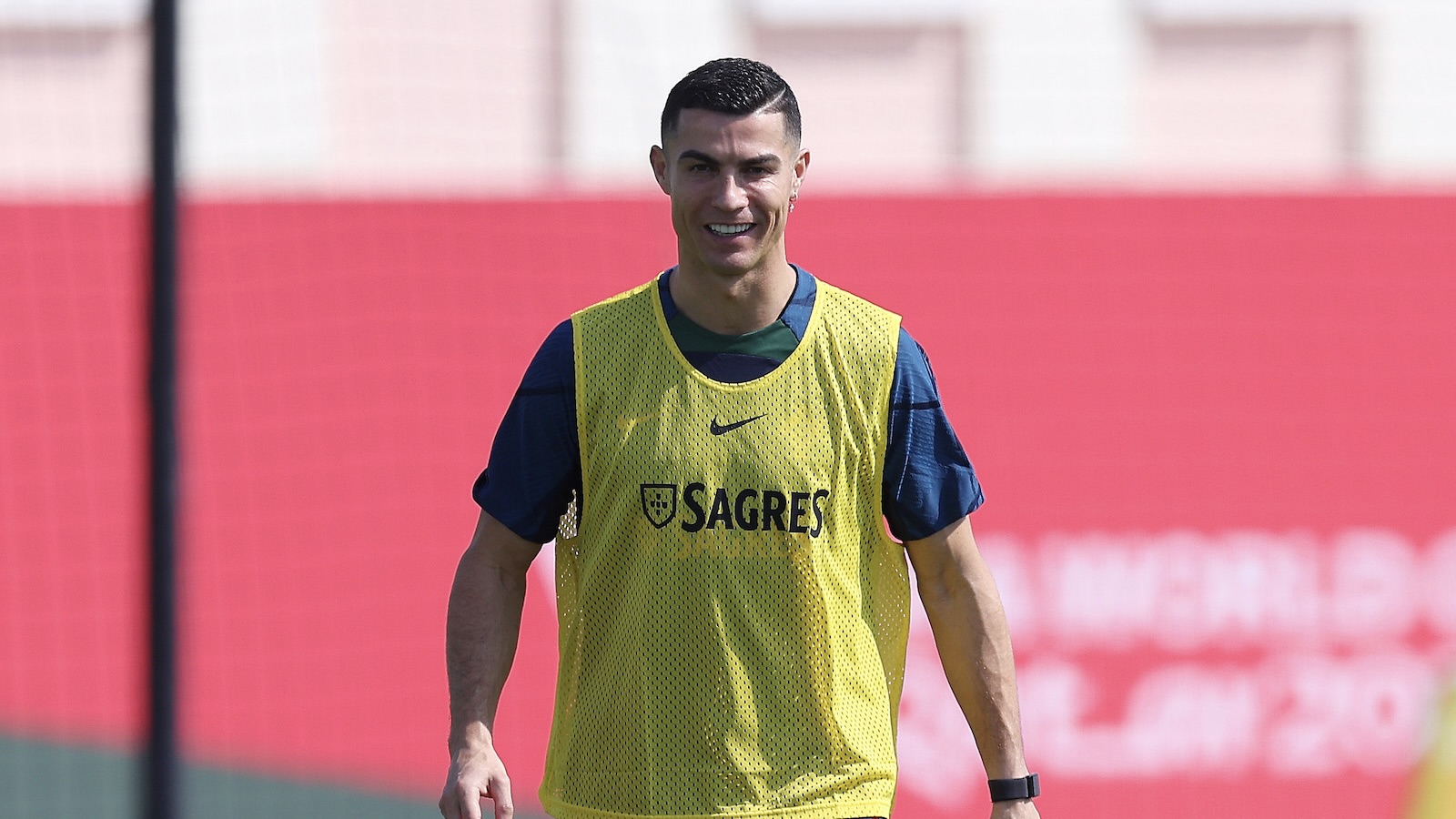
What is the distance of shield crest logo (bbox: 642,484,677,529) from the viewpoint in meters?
2.40

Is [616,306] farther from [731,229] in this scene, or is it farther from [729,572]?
[729,572]

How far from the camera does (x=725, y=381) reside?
2434mm

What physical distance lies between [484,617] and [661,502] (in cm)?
30

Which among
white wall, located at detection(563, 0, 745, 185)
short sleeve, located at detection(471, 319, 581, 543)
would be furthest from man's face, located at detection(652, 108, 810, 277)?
white wall, located at detection(563, 0, 745, 185)

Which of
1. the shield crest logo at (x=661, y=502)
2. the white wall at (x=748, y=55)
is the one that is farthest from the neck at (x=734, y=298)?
the white wall at (x=748, y=55)

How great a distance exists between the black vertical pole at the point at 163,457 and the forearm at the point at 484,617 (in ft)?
4.27

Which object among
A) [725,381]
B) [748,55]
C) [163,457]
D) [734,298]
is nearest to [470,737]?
[725,381]

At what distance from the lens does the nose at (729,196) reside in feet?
7.73

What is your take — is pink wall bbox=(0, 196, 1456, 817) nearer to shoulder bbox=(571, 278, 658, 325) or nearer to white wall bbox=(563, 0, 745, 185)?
white wall bbox=(563, 0, 745, 185)

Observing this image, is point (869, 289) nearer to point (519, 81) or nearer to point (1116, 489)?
point (1116, 489)

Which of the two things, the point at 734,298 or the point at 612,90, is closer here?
the point at 734,298

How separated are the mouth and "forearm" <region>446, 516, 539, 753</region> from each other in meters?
0.51

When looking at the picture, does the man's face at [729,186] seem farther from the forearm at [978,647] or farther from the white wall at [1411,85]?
the white wall at [1411,85]

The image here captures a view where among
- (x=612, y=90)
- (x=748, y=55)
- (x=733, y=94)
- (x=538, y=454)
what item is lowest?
(x=538, y=454)
